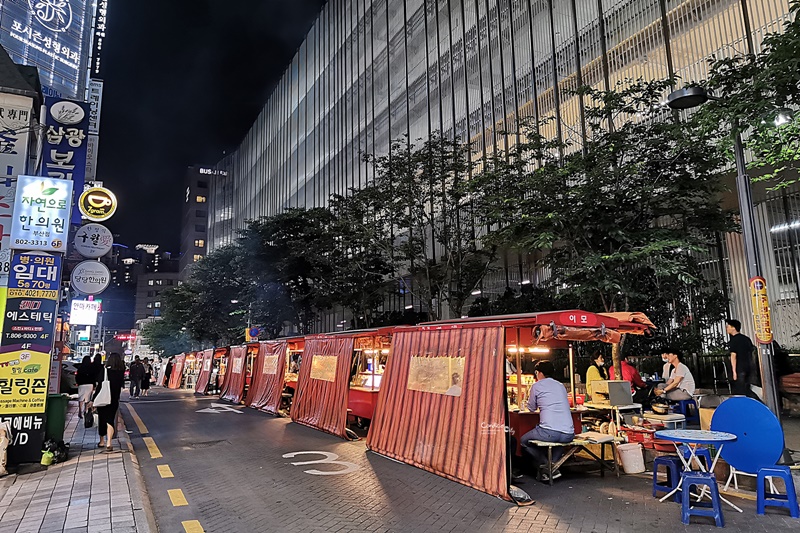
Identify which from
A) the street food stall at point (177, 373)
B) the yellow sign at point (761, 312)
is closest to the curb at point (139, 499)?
the yellow sign at point (761, 312)

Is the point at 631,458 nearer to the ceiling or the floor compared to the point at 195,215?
nearer to the floor

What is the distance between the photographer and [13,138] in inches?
485

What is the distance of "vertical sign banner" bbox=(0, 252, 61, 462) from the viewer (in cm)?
850

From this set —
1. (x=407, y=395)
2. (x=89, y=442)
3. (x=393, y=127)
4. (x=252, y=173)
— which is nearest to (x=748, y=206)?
(x=407, y=395)

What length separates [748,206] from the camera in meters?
7.41

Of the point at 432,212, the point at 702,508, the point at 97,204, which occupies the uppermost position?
the point at 432,212

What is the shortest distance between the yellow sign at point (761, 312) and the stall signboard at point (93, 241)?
44.4ft

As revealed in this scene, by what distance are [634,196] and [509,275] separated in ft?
35.6

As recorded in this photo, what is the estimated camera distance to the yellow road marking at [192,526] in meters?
5.65

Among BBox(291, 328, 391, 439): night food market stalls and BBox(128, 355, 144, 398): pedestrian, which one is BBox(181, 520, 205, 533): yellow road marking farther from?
BBox(128, 355, 144, 398): pedestrian

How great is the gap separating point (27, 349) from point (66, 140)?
6.10 meters

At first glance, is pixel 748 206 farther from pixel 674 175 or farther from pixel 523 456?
pixel 523 456

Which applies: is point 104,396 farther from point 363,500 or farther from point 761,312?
point 761,312

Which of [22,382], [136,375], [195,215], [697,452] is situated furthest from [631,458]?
[195,215]
